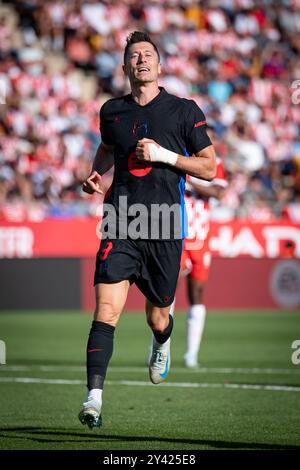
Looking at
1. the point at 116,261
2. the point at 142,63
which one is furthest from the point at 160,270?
the point at 142,63

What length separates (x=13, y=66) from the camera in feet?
75.7

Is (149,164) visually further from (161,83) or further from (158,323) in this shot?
(161,83)

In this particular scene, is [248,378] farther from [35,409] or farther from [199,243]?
[35,409]

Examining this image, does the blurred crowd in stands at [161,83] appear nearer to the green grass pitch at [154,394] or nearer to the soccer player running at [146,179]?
the green grass pitch at [154,394]

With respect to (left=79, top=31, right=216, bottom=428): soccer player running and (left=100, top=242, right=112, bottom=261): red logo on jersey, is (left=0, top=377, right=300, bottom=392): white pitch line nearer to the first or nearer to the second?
(left=79, top=31, right=216, bottom=428): soccer player running

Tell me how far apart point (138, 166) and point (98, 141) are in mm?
14979

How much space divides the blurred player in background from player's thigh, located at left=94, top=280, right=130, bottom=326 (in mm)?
4762

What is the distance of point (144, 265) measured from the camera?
23.5 ft

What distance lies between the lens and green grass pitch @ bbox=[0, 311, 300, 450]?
6895 mm

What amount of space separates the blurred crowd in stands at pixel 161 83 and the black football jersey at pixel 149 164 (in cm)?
1266

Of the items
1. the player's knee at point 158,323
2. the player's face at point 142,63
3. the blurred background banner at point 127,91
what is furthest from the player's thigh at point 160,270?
the blurred background banner at point 127,91

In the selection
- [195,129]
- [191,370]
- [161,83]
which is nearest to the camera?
[195,129]
